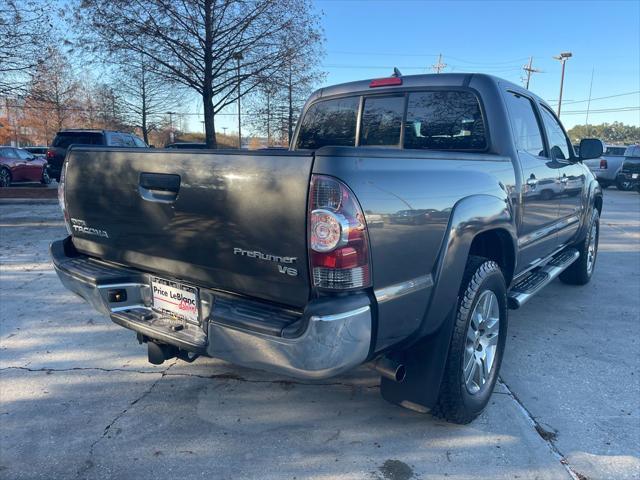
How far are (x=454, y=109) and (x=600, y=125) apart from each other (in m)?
118

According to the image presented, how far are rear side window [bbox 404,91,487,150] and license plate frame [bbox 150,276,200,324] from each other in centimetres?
203

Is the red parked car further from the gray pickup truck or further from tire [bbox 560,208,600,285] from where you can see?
tire [bbox 560,208,600,285]

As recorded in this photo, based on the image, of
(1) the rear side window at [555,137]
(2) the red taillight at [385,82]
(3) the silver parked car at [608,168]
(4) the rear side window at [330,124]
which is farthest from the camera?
(3) the silver parked car at [608,168]

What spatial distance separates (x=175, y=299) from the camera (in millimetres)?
2506

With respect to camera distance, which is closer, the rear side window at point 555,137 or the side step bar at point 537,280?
the side step bar at point 537,280

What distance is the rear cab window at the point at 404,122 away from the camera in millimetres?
3408

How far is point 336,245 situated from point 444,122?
1.98 meters

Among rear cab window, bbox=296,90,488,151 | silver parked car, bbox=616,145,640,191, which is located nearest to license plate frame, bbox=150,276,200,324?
rear cab window, bbox=296,90,488,151

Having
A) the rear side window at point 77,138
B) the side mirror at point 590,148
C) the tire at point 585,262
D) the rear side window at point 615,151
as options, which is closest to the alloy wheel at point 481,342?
the side mirror at point 590,148

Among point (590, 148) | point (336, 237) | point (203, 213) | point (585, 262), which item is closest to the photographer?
point (336, 237)

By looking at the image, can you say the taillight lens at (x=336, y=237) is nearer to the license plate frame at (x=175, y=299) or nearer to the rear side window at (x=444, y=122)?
the license plate frame at (x=175, y=299)

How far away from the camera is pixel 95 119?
109ft

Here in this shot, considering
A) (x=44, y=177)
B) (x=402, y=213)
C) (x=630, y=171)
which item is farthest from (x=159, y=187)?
(x=630, y=171)

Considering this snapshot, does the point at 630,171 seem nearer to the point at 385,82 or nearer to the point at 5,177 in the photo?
the point at 385,82
